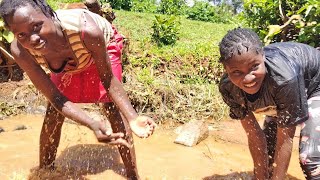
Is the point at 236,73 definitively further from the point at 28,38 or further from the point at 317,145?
the point at 28,38

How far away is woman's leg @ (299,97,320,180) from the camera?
8.47ft

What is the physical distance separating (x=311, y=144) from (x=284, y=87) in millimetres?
474

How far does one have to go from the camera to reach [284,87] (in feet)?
8.02

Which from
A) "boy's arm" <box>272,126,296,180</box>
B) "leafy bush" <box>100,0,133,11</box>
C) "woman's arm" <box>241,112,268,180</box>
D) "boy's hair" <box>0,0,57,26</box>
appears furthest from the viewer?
Answer: "leafy bush" <box>100,0,133,11</box>

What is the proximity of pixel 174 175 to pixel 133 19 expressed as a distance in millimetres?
7945

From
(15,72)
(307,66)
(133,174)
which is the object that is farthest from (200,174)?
(15,72)

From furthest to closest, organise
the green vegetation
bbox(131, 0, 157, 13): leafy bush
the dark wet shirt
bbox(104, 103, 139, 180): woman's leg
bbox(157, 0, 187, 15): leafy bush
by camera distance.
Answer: bbox(131, 0, 157, 13): leafy bush
bbox(157, 0, 187, 15): leafy bush
the green vegetation
bbox(104, 103, 139, 180): woman's leg
the dark wet shirt

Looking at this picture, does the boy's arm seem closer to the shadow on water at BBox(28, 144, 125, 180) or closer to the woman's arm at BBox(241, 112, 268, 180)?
the woman's arm at BBox(241, 112, 268, 180)

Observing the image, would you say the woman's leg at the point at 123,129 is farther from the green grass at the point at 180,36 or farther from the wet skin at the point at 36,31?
the green grass at the point at 180,36

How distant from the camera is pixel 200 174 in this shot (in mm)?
3816

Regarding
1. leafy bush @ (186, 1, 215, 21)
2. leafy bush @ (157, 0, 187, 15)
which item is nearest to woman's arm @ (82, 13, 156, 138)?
leafy bush @ (157, 0, 187, 15)

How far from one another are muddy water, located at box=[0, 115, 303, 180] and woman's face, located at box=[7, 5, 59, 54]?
1562 mm

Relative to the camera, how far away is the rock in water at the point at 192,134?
456 centimetres

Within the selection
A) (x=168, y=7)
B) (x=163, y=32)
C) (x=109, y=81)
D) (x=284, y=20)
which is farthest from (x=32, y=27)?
(x=168, y=7)
